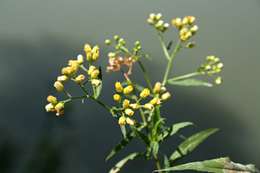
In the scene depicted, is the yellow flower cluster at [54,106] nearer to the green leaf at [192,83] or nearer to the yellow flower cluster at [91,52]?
the yellow flower cluster at [91,52]

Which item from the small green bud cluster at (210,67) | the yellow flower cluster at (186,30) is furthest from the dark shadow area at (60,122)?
the yellow flower cluster at (186,30)

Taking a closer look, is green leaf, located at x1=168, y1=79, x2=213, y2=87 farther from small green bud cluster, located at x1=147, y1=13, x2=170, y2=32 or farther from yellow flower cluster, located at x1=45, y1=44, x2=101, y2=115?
yellow flower cluster, located at x1=45, y1=44, x2=101, y2=115

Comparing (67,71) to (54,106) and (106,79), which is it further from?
(106,79)

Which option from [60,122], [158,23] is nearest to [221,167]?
[158,23]

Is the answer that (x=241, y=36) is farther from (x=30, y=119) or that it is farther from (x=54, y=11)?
(x=30, y=119)

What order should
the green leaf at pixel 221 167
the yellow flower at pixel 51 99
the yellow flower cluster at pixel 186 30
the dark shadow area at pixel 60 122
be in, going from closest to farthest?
the green leaf at pixel 221 167 → the yellow flower at pixel 51 99 → the yellow flower cluster at pixel 186 30 → the dark shadow area at pixel 60 122

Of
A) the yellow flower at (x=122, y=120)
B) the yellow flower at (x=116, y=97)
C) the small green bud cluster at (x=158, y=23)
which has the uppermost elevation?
the small green bud cluster at (x=158, y=23)

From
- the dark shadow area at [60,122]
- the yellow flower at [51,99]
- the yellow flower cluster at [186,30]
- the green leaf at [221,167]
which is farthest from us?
the dark shadow area at [60,122]

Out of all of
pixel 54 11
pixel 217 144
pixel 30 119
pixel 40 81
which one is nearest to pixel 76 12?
pixel 54 11
